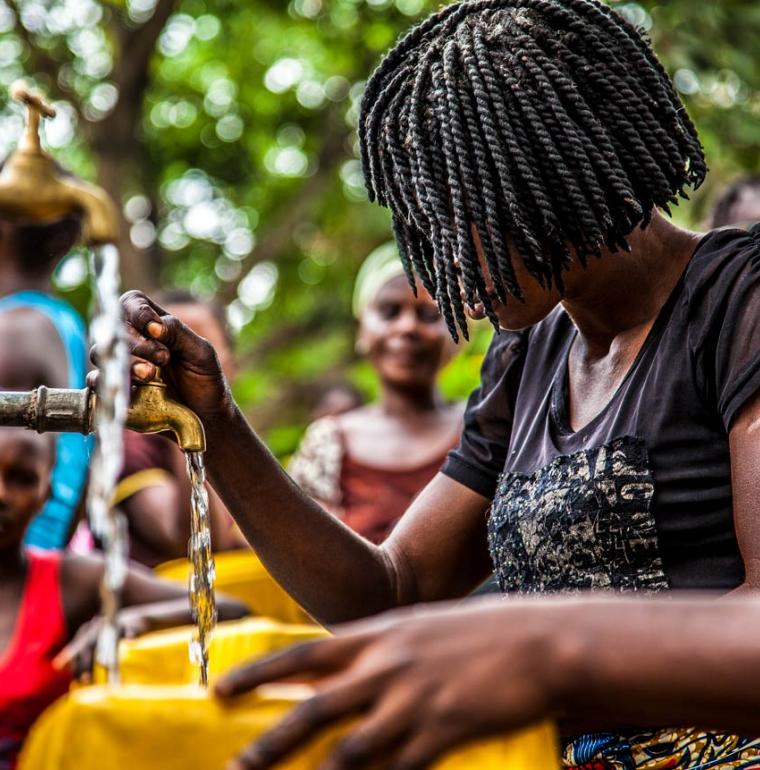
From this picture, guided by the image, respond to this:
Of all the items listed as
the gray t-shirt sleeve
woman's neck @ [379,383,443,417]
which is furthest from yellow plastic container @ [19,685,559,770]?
woman's neck @ [379,383,443,417]

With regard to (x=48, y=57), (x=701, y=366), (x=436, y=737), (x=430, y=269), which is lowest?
(x=436, y=737)

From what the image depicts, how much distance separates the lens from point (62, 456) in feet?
11.7

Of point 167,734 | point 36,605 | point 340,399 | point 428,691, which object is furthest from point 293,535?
point 340,399

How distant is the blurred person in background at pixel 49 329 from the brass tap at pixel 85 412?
1585mm

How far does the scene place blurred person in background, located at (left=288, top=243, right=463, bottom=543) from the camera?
460cm

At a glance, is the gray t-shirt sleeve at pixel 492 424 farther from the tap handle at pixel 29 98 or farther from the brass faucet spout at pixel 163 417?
the tap handle at pixel 29 98

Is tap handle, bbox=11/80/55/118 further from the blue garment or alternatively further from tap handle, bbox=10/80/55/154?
the blue garment

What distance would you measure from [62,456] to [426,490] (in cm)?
159

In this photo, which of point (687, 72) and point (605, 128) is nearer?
point (605, 128)

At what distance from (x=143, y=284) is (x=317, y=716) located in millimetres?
7134

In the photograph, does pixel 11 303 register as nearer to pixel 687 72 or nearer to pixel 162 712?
pixel 162 712

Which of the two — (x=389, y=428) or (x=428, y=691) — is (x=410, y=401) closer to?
(x=389, y=428)

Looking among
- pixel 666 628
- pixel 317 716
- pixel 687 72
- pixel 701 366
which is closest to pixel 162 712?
pixel 317 716

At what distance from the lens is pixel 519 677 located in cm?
92
